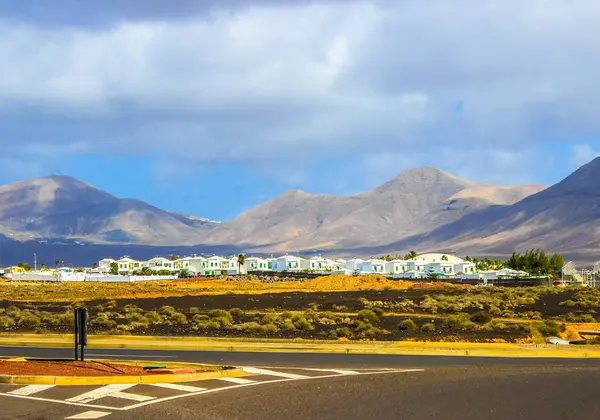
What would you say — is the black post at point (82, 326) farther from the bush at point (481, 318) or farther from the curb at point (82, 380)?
the bush at point (481, 318)

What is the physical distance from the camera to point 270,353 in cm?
2491

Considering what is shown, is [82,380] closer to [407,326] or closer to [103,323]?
[407,326]

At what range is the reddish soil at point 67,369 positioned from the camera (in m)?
17.6

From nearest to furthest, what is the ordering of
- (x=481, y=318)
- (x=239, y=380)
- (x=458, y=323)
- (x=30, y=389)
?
(x=30, y=389)
(x=239, y=380)
(x=458, y=323)
(x=481, y=318)

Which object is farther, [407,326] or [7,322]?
[7,322]

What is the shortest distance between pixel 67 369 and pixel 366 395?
6.35 m

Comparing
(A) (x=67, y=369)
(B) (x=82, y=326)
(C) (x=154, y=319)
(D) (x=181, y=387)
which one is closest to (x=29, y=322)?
(C) (x=154, y=319)

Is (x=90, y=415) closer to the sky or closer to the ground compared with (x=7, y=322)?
closer to the ground

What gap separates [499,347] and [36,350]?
1346 centimetres

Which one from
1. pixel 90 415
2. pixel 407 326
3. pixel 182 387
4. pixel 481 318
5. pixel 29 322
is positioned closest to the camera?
pixel 90 415

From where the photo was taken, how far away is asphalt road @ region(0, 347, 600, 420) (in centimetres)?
1357

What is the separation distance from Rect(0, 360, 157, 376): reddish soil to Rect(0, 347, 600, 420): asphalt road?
152cm

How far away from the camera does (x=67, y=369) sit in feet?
59.5

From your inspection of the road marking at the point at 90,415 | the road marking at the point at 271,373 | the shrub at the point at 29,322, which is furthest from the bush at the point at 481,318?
the road marking at the point at 90,415
